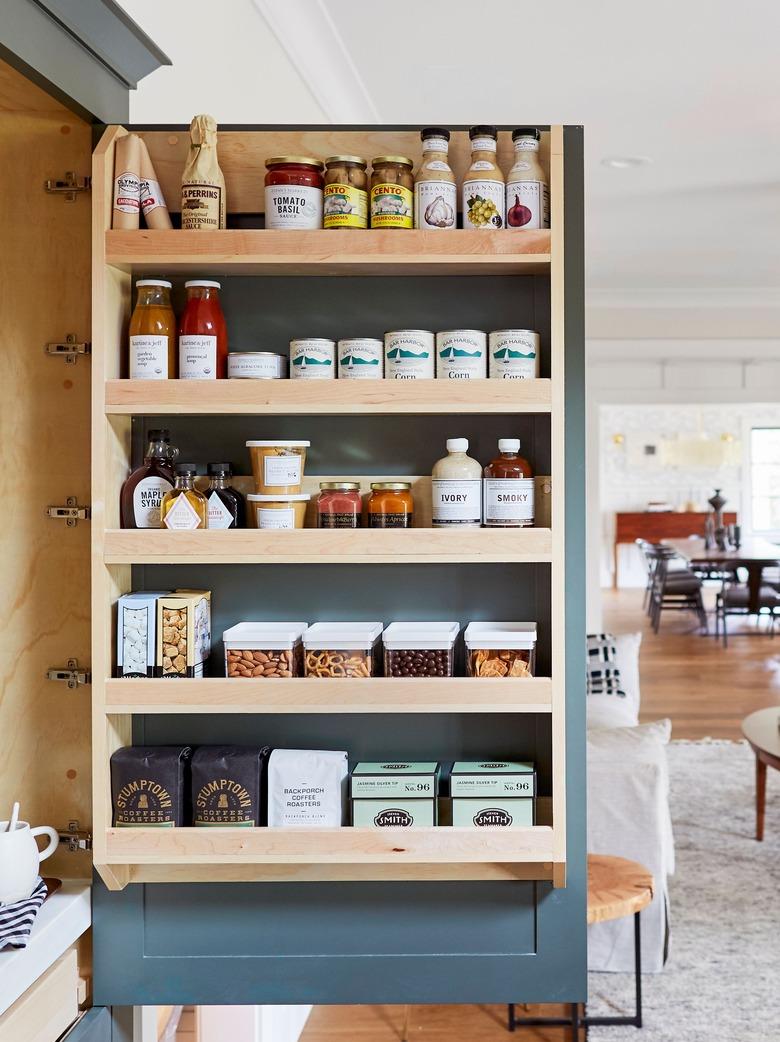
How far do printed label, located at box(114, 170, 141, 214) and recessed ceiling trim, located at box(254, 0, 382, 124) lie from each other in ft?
4.02

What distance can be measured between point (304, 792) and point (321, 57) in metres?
2.38

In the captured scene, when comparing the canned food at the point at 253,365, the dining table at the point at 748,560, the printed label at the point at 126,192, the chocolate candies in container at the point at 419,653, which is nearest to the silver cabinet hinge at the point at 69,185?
the printed label at the point at 126,192

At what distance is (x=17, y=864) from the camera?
140 centimetres

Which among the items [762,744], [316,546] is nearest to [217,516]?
[316,546]

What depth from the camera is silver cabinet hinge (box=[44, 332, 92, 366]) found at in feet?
5.22

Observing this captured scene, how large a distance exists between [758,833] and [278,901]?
3.42 meters

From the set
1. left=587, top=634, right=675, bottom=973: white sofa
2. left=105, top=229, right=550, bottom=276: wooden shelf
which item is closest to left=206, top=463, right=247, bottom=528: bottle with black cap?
left=105, top=229, right=550, bottom=276: wooden shelf

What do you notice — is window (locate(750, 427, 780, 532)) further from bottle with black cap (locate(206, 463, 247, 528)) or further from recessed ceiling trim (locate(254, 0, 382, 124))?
bottle with black cap (locate(206, 463, 247, 528))

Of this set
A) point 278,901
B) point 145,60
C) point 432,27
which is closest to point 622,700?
point 432,27

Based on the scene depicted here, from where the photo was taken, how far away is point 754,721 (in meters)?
4.48

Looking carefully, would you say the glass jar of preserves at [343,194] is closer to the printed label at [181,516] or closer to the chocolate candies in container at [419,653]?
the printed label at [181,516]

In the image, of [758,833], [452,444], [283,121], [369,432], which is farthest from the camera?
[758,833]

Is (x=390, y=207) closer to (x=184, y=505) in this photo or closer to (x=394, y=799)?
(x=184, y=505)

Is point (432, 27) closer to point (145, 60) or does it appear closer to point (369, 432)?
point (145, 60)
